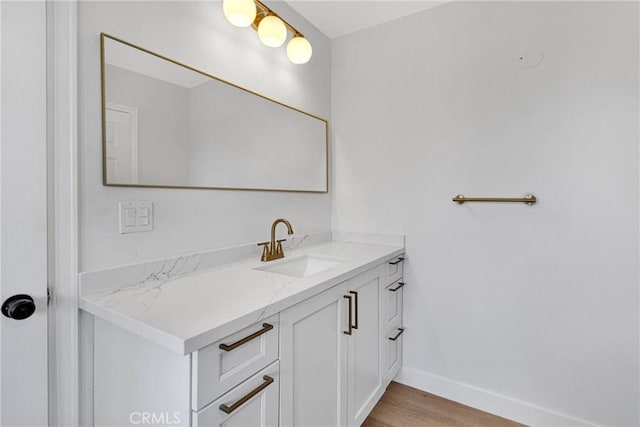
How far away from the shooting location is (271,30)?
1.58 metres

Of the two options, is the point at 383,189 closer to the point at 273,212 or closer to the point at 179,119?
the point at 273,212

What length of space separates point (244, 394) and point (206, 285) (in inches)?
16.9

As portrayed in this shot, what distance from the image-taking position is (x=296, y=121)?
201 cm

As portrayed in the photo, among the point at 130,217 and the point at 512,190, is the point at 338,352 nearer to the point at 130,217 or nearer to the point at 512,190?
the point at 130,217

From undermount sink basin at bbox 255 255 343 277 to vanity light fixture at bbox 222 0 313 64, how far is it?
113 cm

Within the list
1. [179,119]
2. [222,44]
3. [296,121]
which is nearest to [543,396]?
[296,121]

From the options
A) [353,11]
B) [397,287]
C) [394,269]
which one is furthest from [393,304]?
[353,11]

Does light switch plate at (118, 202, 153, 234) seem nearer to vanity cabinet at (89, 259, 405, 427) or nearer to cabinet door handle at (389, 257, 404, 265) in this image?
vanity cabinet at (89, 259, 405, 427)

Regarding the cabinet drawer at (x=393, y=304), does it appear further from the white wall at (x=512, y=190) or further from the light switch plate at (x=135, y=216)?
the light switch plate at (x=135, y=216)

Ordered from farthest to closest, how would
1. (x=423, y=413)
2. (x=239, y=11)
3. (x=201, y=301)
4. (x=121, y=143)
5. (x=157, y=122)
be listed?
(x=423, y=413), (x=239, y=11), (x=157, y=122), (x=121, y=143), (x=201, y=301)

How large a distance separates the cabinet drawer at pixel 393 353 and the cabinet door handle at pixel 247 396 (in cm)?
102

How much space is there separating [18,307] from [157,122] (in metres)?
0.74

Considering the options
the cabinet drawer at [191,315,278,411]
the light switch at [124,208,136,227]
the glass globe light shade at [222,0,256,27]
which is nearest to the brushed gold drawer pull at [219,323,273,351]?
the cabinet drawer at [191,315,278,411]

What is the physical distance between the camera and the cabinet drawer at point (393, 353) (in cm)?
182
